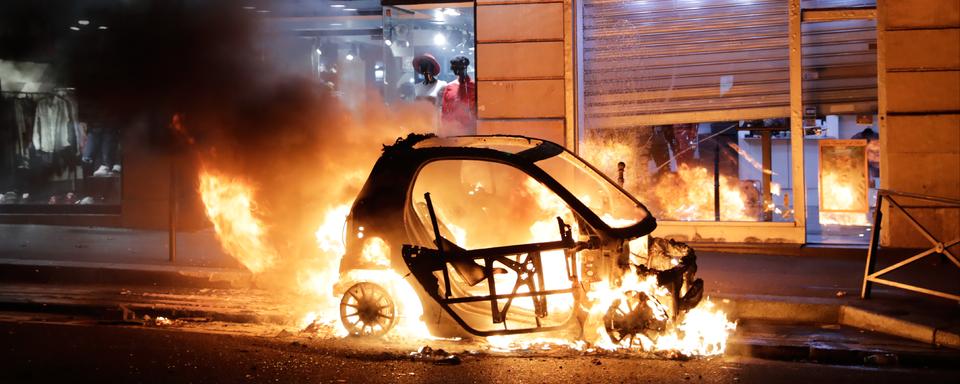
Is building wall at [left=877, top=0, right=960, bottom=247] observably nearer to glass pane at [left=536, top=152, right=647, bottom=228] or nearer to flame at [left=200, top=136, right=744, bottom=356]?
flame at [left=200, top=136, right=744, bottom=356]

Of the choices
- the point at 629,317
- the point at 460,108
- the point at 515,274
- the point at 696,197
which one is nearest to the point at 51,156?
the point at 460,108

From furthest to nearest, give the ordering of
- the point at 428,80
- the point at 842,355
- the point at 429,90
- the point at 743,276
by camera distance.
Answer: the point at 429,90 < the point at 428,80 < the point at 743,276 < the point at 842,355

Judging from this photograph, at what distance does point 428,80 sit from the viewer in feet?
41.1

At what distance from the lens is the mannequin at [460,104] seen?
12.1 metres

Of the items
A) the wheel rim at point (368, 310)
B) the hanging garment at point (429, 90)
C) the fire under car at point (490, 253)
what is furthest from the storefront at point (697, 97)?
the wheel rim at point (368, 310)

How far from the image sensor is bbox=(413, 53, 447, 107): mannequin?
41.1 ft

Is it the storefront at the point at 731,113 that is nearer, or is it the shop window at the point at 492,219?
the shop window at the point at 492,219

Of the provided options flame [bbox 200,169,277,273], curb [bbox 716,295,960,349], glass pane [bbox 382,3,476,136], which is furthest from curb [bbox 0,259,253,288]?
curb [bbox 716,295,960,349]

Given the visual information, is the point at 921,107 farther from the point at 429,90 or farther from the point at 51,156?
the point at 51,156

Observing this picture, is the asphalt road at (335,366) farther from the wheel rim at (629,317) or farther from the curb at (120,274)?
the curb at (120,274)

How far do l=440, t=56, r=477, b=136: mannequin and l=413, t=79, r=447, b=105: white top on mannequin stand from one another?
336 mm

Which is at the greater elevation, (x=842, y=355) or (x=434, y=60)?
(x=434, y=60)

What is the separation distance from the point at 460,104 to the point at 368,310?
19.6 feet

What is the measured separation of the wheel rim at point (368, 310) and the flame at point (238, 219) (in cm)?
260
